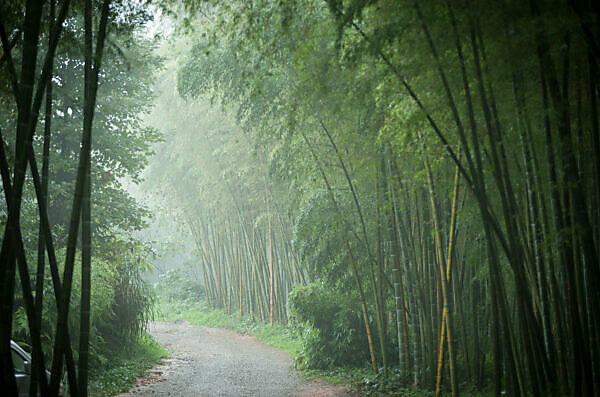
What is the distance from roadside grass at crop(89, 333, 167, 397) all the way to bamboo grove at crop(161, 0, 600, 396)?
257cm

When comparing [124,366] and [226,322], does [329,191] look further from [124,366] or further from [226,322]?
[226,322]

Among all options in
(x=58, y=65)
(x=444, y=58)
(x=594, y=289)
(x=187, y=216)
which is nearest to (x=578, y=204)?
(x=594, y=289)

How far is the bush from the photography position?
20.7 feet

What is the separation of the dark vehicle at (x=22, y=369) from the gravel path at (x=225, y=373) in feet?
5.31

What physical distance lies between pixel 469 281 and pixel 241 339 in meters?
5.93

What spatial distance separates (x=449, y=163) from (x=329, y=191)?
1762mm

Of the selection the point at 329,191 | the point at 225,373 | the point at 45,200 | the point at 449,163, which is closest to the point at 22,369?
the point at 45,200

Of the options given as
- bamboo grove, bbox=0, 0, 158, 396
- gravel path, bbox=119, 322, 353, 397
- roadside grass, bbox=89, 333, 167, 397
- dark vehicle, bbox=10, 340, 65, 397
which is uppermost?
bamboo grove, bbox=0, 0, 158, 396

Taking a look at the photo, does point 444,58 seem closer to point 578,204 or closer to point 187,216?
point 578,204

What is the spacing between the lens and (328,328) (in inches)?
259

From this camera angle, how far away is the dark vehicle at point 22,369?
3.69m

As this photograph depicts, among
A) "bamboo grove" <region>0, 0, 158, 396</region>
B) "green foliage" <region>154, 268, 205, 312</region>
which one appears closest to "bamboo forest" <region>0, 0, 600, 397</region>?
"bamboo grove" <region>0, 0, 158, 396</region>

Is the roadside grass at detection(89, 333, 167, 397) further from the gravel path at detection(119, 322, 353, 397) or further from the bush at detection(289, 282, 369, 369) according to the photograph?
the bush at detection(289, 282, 369, 369)

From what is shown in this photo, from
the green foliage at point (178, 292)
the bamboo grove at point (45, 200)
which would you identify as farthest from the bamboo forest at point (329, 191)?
the green foliage at point (178, 292)
